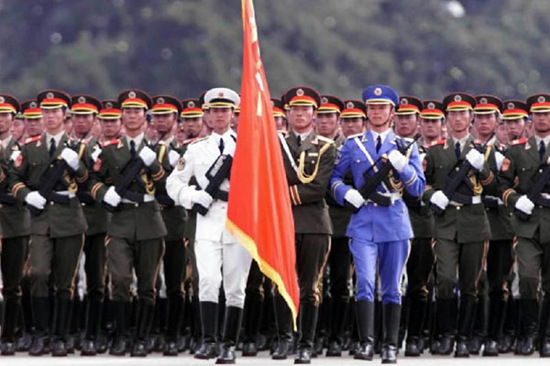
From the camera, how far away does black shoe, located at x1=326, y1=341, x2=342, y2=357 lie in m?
19.3

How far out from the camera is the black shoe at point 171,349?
785 inches

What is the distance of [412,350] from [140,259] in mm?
2805

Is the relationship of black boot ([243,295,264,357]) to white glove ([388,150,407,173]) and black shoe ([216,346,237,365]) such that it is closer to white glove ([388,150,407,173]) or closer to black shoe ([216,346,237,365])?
black shoe ([216,346,237,365])

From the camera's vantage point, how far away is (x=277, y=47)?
2018 inches

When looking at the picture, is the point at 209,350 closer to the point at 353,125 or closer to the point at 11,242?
the point at 11,242

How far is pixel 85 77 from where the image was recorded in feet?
162

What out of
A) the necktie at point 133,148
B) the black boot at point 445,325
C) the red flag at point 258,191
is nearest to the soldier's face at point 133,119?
the necktie at point 133,148

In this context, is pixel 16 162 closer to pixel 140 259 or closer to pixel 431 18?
pixel 140 259

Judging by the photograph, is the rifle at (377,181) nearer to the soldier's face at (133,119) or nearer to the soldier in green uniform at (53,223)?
the soldier's face at (133,119)

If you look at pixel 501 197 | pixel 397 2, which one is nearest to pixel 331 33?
pixel 397 2

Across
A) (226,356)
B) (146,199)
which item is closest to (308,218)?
(226,356)

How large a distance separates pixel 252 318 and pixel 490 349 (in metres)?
2.38

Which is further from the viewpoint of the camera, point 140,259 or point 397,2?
point 397,2

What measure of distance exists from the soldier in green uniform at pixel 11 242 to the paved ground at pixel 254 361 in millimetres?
561
